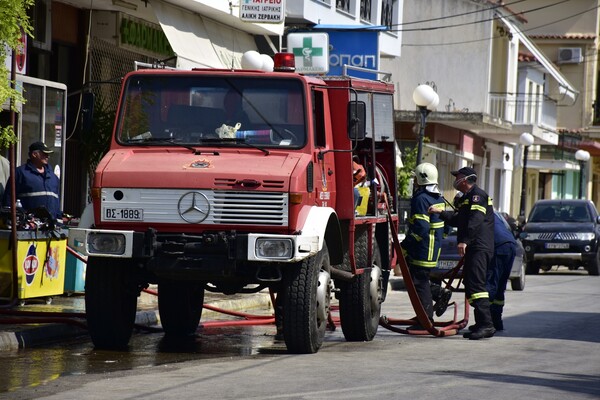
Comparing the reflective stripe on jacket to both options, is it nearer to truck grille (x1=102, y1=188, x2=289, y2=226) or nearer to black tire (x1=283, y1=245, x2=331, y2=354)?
black tire (x1=283, y1=245, x2=331, y2=354)

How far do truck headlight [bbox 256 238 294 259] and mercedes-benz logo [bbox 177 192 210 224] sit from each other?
0.55m

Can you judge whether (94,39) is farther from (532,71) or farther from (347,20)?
(532,71)

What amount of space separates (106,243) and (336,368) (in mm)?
2274

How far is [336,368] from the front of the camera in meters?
10.5

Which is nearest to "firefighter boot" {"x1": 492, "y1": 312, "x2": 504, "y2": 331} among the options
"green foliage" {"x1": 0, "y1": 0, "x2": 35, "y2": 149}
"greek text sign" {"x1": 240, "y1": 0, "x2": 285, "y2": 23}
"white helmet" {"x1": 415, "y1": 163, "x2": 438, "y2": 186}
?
"white helmet" {"x1": 415, "y1": 163, "x2": 438, "y2": 186}

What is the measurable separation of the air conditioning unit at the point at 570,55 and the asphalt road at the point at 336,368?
50941mm

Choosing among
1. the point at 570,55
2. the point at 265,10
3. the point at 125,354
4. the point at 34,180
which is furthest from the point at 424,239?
the point at 570,55

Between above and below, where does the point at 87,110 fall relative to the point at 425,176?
above

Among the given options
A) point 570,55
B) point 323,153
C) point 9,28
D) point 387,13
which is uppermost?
point 570,55

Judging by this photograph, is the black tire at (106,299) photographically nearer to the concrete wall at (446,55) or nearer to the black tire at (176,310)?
A: the black tire at (176,310)

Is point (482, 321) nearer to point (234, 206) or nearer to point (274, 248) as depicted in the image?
point (274, 248)

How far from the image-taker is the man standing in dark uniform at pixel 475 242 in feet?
44.9

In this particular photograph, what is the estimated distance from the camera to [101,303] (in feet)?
37.8

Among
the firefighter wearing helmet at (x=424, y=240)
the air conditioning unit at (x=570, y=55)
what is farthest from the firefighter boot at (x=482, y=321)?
the air conditioning unit at (x=570, y=55)
